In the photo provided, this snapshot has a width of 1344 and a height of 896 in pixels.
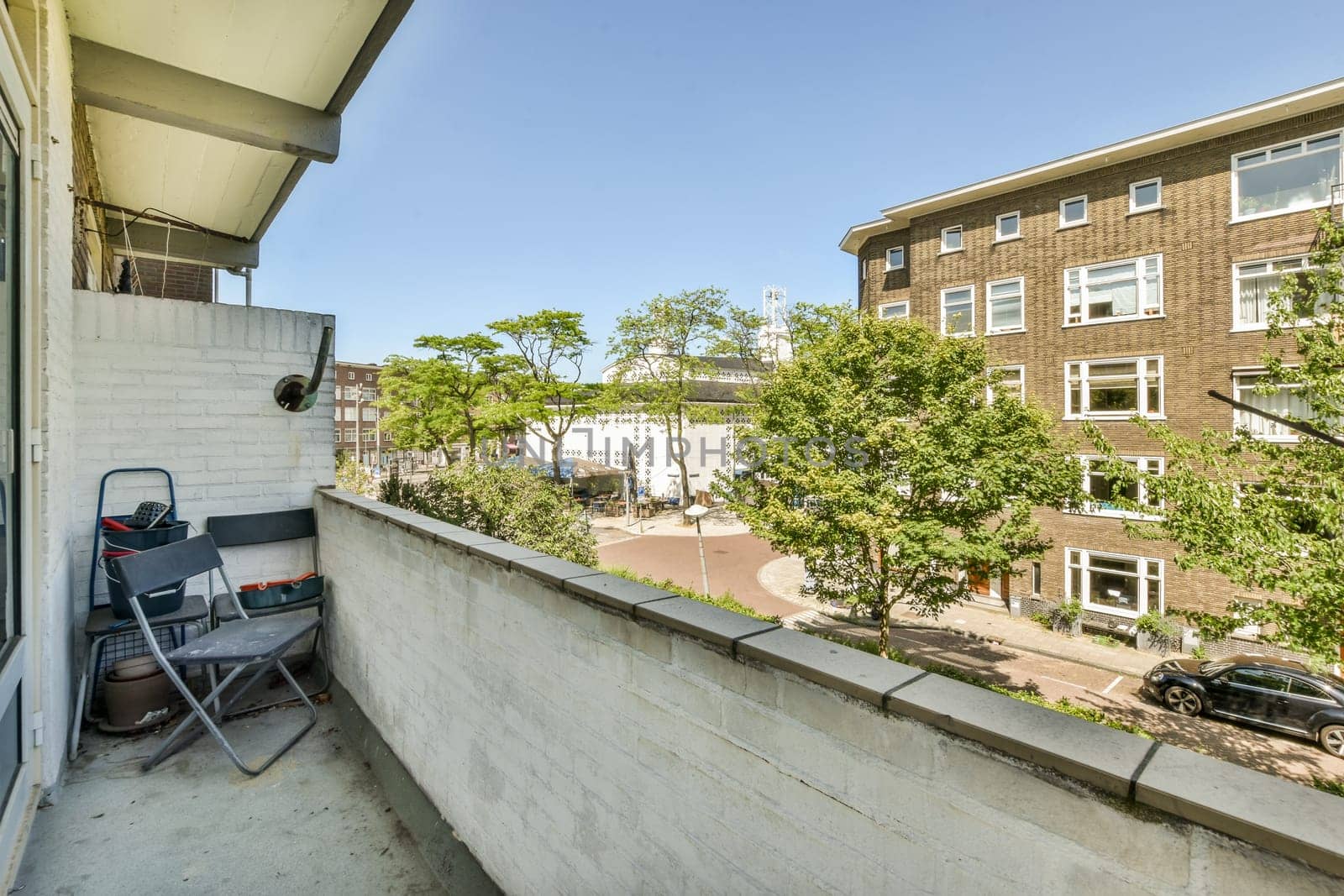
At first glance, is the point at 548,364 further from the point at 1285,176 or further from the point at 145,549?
the point at 1285,176

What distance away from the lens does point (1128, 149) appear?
13.6 m

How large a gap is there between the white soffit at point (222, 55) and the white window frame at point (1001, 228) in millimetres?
16410

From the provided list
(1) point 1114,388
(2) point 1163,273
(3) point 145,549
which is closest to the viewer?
(3) point 145,549

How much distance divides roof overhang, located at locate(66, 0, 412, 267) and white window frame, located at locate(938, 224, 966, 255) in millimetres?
16248

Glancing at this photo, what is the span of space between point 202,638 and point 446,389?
789 inches

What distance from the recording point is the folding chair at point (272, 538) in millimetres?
4074

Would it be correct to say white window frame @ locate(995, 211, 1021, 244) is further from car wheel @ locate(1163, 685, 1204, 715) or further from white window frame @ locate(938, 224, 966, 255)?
car wheel @ locate(1163, 685, 1204, 715)

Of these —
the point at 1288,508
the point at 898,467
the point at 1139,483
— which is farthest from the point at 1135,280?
the point at 1288,508

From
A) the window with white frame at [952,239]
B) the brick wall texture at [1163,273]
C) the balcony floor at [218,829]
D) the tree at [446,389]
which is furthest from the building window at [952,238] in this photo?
the balcony floor at [218,829]

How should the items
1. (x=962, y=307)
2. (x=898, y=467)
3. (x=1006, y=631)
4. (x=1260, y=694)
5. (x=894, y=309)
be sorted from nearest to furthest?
(x=1260, y=694) → (x=898, y=467) → (x=1006, y=631) → (x=962, y=307) → (x=894, y=309)

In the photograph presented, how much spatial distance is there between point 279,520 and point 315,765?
200 centimetres

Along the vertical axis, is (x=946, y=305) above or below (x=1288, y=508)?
above

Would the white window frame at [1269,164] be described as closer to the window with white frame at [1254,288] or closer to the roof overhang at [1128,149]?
the roof overhang at [1128,149]

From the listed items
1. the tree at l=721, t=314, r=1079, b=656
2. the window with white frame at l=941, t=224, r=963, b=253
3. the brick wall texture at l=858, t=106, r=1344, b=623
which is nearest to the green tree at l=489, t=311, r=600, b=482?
the tree at l=721, t=314, r=1079, b=656
